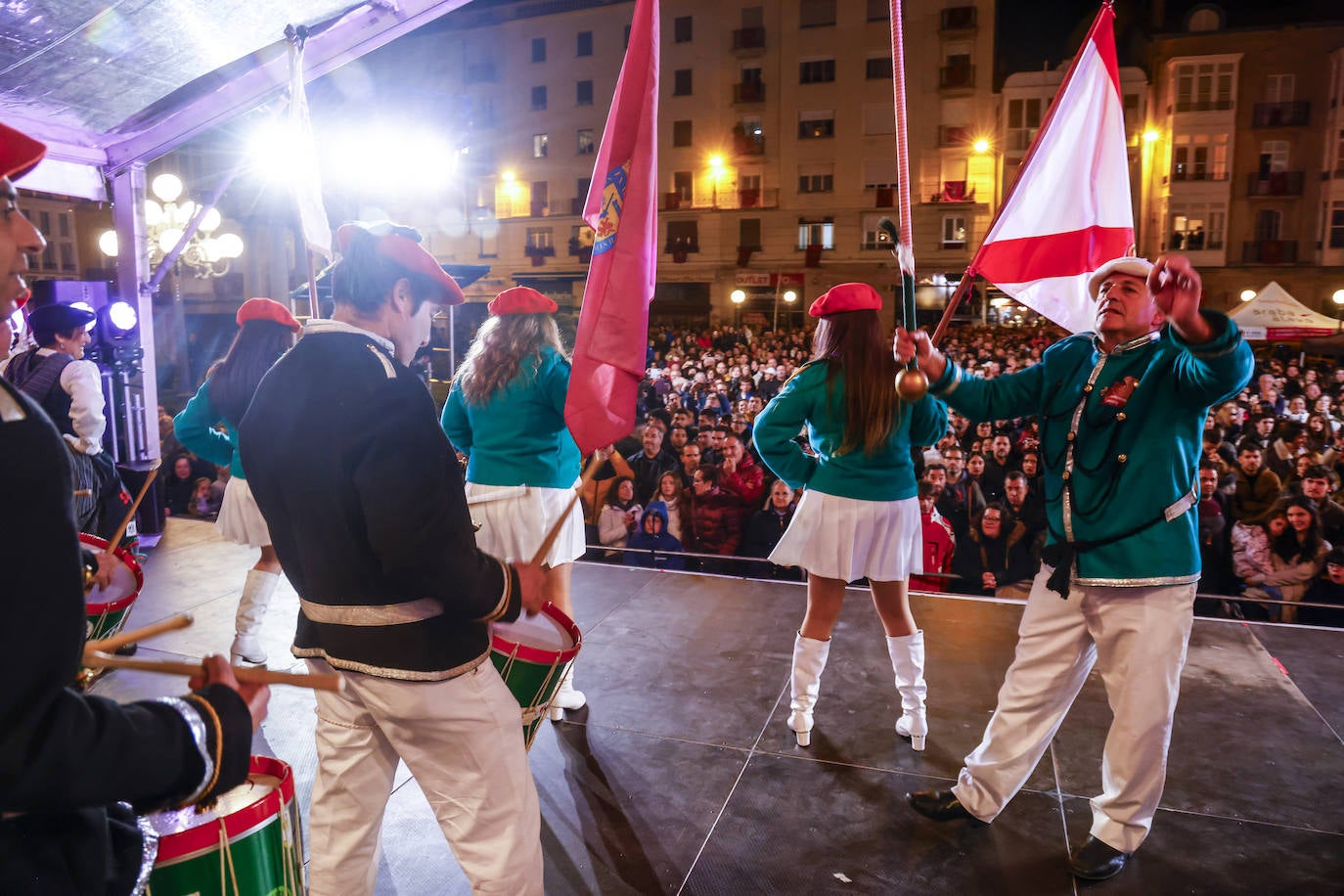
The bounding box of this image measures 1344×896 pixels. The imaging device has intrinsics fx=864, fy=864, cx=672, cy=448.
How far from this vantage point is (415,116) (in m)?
15.3

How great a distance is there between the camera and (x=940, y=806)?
341 centimetres

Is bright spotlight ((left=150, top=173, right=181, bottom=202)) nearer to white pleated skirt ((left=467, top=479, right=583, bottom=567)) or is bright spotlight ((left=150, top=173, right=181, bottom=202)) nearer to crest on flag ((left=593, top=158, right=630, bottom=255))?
white pleated skirt ((left=467, top=479, right=583, bottom=567))

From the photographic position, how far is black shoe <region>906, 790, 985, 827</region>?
338cm

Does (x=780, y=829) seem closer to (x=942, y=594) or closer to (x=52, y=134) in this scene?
(x=942, y=594)

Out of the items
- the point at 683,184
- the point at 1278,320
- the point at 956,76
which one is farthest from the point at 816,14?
the point at 1278,320

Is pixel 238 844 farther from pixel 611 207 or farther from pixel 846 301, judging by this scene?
pixel 846 301

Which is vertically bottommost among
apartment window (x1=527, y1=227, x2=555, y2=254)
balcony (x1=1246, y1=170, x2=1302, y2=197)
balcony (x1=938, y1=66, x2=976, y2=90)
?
apartment window (x1=527, y1=227, x2=555, y2=254)

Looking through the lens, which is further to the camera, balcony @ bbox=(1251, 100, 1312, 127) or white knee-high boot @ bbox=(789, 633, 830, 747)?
balcony @ bbox=(1251, 100, 1312, 127)

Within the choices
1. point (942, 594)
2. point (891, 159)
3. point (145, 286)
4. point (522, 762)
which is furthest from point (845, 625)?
point (891, 159)

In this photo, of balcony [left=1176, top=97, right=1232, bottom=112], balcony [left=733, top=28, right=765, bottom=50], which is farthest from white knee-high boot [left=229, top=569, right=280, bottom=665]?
balcony [left=1176, top=97, right=1232, bottom=112]

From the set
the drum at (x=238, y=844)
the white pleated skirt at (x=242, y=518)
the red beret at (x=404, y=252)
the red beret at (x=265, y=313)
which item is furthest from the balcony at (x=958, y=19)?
the drum at (x=238, y=844)

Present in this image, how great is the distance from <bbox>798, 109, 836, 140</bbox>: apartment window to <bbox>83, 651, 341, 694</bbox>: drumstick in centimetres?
3750

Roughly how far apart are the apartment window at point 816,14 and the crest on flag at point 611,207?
37014 millimetres

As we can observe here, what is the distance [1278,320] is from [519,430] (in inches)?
877
